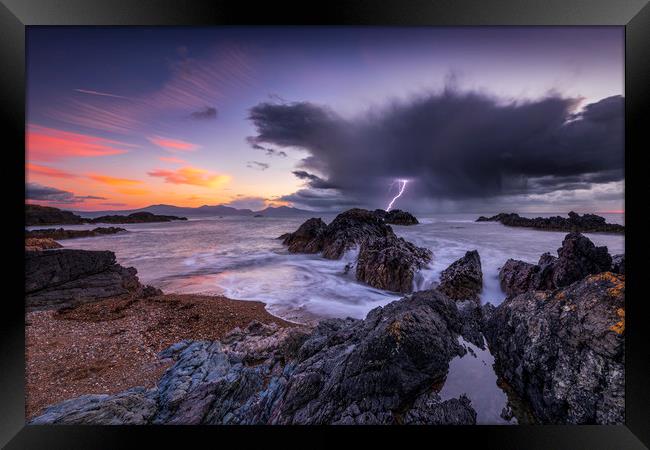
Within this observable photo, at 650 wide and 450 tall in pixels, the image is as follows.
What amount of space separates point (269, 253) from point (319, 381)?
1814 mm

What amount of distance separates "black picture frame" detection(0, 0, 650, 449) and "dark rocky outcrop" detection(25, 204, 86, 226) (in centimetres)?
34

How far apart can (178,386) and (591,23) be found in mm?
5340

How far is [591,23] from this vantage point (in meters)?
2.05

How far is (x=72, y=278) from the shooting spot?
110 inches

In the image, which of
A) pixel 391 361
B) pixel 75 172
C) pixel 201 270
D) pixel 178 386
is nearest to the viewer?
pixel 391 361

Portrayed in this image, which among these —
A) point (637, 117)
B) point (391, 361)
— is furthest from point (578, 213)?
point (391, 361)

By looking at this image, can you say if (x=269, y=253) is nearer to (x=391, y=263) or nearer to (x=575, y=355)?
(x=391, y=263)

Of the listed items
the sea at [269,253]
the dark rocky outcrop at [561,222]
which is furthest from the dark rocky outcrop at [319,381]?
the dark rocky outcrop at [561,222]

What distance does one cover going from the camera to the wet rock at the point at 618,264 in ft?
7.19

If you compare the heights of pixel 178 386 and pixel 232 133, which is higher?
pixel 232 133

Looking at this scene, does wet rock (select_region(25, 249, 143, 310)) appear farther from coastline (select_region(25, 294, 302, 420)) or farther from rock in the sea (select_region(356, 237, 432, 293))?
rock in the sea (select_region(356, 237, 432, 293))

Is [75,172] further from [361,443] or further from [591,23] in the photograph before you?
[591,23]

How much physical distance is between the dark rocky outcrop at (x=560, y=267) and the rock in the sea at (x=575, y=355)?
0.44 metres

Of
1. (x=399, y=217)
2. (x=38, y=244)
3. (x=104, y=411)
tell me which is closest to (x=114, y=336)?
(x=104, y=411)
